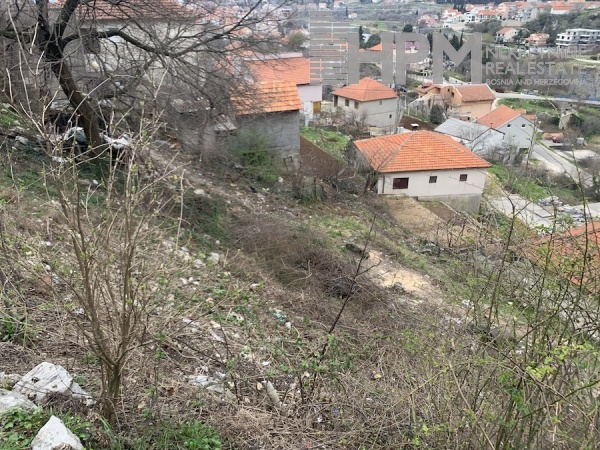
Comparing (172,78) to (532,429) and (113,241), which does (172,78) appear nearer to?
(113,241)

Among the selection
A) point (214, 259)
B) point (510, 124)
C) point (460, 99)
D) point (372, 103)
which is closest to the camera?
point (214, 259)

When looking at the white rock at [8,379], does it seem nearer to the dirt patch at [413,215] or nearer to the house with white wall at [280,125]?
the house with white wall at [280,125]

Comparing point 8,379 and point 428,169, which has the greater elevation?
point 8,379

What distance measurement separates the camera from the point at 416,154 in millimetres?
16875

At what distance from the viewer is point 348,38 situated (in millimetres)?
16031

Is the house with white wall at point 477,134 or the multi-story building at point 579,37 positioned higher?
the multi-story building at point 579,37

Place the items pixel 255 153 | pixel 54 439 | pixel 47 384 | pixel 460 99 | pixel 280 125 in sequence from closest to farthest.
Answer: pixel 54 439
pixel 47 384
pixel 255 153
pixel 280 125
pixel 460 99

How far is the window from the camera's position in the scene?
16559 millimetres

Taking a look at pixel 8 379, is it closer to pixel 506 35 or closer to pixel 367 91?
pixel 367 91

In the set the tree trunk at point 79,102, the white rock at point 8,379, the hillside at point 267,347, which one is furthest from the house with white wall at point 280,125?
the white rock at point 8,379

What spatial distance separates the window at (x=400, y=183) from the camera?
1656 centimetres

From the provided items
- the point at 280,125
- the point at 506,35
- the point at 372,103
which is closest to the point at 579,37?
the point at 506,35

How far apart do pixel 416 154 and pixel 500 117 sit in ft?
58.3

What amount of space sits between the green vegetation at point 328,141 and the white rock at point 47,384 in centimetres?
1537
